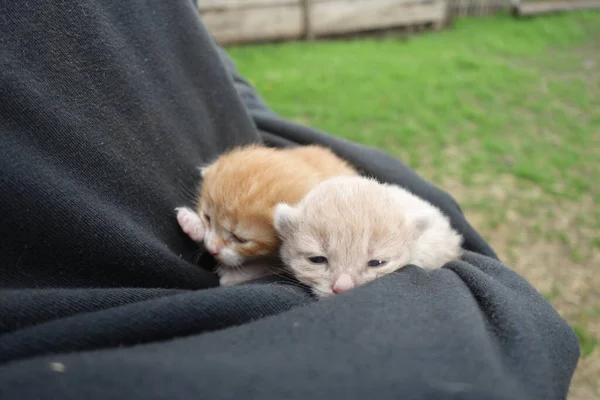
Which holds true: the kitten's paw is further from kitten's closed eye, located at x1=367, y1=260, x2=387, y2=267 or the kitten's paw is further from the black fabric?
kitten's closed eye, located at x1=367, y1=260, x2=387, y2=267

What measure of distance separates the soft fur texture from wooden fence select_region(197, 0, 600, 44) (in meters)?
5.80

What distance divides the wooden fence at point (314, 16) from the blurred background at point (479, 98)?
0.06ft

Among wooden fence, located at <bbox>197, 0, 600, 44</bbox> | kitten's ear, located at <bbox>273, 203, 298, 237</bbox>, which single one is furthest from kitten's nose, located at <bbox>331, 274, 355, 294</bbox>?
wooden fence, located at <bbox>197, 0, 600, 44</bbox>

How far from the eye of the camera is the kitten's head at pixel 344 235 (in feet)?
5.41

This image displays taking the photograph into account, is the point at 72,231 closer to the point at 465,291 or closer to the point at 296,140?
the point at 465,291

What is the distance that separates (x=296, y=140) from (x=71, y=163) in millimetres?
1138

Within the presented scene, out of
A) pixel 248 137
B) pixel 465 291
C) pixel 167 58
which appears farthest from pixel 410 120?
pixel 465 291

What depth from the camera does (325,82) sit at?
20.6 feet

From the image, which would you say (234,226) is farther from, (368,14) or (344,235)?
(368,14)

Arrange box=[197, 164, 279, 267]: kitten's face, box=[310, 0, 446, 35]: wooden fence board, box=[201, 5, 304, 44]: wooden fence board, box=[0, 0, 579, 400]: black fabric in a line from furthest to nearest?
1. box=[310, 0, 446, 35]: wooden fence board
2. box=[201, 5, 304, 44]: wooden fence board
3. box=[197, 164, 279, 267]: kitten's face
4. box=[0, 0, 579, 400]: black fabric

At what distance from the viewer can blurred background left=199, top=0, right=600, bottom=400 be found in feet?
12.7

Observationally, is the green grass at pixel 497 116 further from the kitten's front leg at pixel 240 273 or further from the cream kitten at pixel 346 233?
the kitten's front leg at pixel 240 273

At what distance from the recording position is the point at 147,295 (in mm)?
1159

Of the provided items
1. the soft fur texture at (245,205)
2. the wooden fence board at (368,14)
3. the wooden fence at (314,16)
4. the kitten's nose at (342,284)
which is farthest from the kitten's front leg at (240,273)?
the wooden fence board at (368,14)
